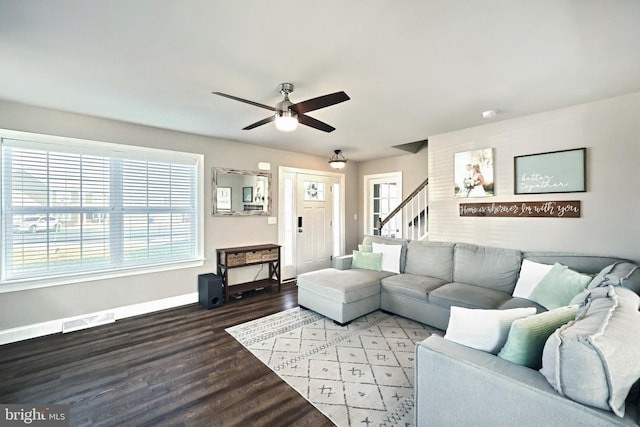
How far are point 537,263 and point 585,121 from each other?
5.39ft

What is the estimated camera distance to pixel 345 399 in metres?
2.06

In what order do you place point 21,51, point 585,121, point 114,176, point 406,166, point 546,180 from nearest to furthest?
point 21,51
point 585,121
point 546,180
point 114,176
point 406,166

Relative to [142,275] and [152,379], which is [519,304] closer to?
[152,379]

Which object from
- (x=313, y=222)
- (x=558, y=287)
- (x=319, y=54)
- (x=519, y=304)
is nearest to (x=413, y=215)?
(x=313, y=222)

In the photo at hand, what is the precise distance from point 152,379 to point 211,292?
1.65m

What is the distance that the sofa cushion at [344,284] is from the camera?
10.9 ft

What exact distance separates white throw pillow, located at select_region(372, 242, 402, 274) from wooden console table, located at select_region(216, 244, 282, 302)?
1822 millimetres

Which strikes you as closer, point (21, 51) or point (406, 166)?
point (21, 51)

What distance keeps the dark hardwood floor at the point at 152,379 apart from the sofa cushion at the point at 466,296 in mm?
1823

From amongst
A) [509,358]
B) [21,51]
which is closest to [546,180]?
[509,358]

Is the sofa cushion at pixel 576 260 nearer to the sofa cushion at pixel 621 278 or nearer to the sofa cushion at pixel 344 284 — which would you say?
the sofa cushion at pixel 621 278

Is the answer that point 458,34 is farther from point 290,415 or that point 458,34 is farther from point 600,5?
point 290,415

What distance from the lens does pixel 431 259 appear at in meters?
3.82

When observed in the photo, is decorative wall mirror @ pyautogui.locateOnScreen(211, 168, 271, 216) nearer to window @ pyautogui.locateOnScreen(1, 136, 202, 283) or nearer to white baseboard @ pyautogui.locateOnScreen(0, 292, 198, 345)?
window @ pyautogui.locateOnScreen(1, 136, 202, 283)
